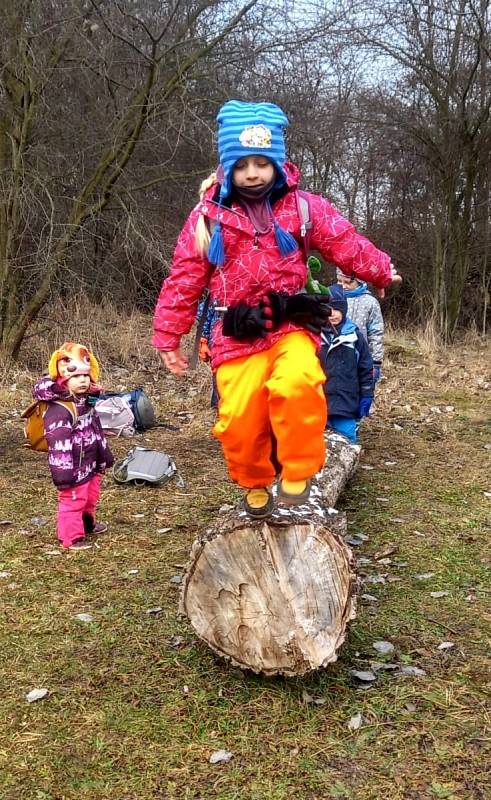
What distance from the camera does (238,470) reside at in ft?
11.7

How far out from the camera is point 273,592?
357 cm

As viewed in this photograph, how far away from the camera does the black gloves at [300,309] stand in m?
3.38

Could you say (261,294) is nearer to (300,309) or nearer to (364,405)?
(300,309)

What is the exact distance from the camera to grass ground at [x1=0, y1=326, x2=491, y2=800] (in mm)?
3012

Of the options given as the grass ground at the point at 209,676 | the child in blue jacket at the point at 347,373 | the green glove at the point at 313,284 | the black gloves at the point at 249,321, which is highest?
the green glove at the point at 313,284

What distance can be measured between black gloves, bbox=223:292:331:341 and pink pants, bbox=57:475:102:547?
2331mm

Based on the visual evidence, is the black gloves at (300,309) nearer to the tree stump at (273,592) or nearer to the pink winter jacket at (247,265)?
the pink winter jacket at (247,265)

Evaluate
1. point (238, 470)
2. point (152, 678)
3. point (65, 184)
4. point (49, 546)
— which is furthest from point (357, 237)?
point (65, 184)

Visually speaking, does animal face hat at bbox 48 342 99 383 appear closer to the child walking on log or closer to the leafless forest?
the child walking on log

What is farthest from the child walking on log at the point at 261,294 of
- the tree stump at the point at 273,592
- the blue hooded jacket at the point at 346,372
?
the blue hooded jacket at the point at 346,372

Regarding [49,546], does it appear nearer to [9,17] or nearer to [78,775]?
[78,775]

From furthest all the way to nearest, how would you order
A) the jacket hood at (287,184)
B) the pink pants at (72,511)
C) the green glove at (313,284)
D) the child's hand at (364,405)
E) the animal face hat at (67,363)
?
the child's hand at (364,405) → the pink pants at (72,511) → the animal face hat at (67,363) → the green glove at (313,284) → the jacket hood at (287,184)

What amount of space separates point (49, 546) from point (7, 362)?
5799mm

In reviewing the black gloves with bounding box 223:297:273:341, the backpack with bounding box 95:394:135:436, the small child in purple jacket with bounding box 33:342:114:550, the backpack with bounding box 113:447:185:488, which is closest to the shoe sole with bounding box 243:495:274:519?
the black gloves with bounding box 223:297:273:341
